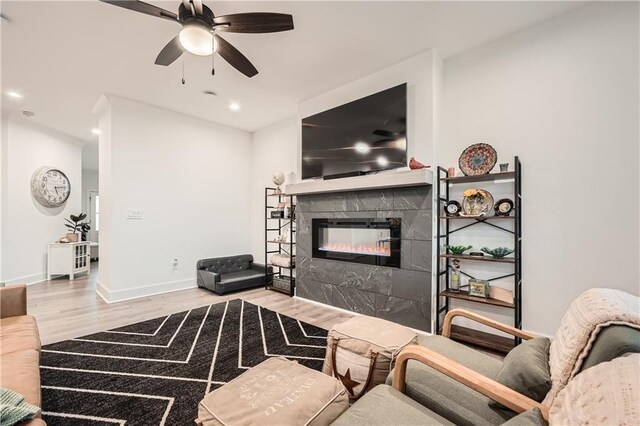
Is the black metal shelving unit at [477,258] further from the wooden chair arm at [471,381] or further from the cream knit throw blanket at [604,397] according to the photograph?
the cream knit throw blanket at [604,397]

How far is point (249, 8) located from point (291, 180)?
278 cm

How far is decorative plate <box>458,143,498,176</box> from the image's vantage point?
2.74 m

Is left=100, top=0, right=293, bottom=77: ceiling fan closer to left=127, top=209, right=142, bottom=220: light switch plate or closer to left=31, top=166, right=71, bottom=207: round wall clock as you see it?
left=127, top=209, right=142, bottom=220: light switch plate

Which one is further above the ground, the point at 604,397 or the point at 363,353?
the point at 604,397

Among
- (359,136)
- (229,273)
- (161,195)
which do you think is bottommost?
(229,273)

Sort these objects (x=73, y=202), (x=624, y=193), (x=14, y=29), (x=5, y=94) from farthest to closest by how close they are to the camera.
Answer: (x=73, y=202)
(x=5, y=94)
(x=14, y=29)
(x=624, y=193)

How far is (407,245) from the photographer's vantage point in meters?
3.14

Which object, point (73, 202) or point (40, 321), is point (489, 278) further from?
point (73, 202)

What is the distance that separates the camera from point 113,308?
3.74 meters

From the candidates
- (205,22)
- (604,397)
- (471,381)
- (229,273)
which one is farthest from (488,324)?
(229,273)

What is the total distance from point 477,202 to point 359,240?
4.77ft

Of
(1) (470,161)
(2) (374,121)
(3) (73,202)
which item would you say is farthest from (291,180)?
(3) (73,202)

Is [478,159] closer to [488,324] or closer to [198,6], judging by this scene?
[488,324]

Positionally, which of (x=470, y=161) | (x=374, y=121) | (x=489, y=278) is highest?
(x=374, y=121)
